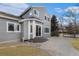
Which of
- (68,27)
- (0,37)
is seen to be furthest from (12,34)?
(68,27)

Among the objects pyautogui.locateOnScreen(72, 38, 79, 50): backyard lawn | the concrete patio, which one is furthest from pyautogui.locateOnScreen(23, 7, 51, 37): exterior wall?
pyautogui.locateOnScreen(72, 38, 79, 50): backyard lawn

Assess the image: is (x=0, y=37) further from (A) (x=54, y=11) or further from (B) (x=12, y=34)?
(A) (x=54, y=11)

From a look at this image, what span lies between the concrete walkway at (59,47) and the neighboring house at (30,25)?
0.37 ft

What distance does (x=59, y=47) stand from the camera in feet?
13.7

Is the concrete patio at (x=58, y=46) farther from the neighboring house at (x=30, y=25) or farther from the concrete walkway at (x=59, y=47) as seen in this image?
the neighboring house at (x=30, y=25)

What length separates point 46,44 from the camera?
4.22m

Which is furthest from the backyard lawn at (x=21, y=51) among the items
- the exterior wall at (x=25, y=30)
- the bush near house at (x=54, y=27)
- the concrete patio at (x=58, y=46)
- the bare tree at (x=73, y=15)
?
the bare tree at (x=73, y=15)

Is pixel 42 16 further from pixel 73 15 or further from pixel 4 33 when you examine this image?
pixel 4 33

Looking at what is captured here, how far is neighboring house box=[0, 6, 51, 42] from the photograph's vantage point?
13.8 ft

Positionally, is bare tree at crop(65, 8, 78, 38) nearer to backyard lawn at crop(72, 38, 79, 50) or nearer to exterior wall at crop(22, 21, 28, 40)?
backyard lawn at crop(72, 38, 79, 50)

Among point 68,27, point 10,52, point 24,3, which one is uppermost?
point 24,3

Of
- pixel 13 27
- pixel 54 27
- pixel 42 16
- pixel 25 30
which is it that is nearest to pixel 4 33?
pixel 13 27

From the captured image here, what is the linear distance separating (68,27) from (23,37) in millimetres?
608

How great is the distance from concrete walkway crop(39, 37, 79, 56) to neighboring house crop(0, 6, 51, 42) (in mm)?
114
